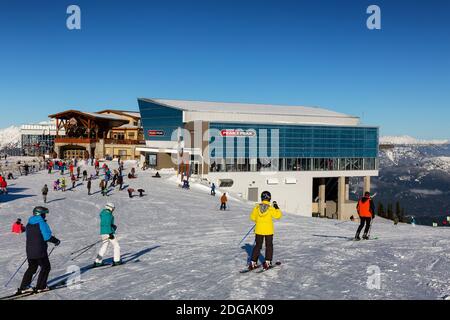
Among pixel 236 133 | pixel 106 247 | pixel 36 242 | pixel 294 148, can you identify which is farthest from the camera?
pixel 294 148

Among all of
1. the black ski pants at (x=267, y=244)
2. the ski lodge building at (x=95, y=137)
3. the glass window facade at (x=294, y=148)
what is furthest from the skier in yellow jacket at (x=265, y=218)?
the ski lodge building at (x=95, y=137)

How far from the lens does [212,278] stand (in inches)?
378

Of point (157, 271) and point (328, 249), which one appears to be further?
point (328, 249)

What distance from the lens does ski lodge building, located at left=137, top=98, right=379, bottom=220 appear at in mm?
61250

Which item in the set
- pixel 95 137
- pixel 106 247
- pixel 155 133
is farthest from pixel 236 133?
pixel 106 247

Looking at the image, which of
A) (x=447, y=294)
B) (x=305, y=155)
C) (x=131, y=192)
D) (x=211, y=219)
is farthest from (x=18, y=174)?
(x=447, y=294)

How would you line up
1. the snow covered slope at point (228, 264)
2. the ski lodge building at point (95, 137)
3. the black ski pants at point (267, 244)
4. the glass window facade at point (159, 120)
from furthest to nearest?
the ski lodge building at point (95, 137) → the glass window facade at point (159, 120) → the black ski pants at point (267, 244) → the snow covered slope at point (228, 264)

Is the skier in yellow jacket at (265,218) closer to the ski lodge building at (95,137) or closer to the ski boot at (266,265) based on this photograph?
the ski boot at (266,265)

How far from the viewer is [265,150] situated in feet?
212

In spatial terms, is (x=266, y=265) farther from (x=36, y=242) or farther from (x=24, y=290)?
(x=24, y=290)

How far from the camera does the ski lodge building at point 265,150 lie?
61250mm

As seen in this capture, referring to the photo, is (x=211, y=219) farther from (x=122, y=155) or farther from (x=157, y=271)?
(x=122, y=155)

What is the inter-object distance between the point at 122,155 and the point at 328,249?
71862mm
